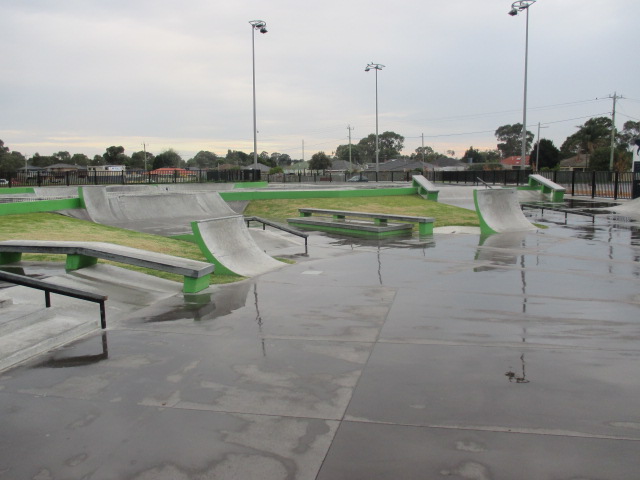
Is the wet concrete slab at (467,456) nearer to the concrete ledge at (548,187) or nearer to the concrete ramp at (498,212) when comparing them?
the concrete ramp at (498,212)

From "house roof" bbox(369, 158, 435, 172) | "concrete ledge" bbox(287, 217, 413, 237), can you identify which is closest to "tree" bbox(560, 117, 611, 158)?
"house roof" bbox(369, 158, 435, 172)

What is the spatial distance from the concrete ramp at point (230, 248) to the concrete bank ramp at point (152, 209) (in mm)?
5999

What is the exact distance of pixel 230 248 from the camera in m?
9.56

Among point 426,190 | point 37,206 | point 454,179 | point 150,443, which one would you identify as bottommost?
point 150,443

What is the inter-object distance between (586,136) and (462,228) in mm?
84798

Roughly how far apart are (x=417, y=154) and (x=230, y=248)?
497 feet

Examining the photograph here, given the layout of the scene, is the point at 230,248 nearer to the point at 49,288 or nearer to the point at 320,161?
the point at 49,288

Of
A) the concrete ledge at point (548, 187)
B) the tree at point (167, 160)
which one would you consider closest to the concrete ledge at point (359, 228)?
the concrete ledge at point (548, 187)

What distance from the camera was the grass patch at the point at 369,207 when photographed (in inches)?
806

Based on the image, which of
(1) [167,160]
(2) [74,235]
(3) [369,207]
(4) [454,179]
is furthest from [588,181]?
(1) [167,160]

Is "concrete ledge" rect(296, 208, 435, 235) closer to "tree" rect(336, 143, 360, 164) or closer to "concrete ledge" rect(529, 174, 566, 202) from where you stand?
"concrete ledge" rect(529, 174, 566, 202)

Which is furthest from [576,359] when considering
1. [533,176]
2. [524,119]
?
[524,119]

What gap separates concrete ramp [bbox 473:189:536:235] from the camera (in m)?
15.1

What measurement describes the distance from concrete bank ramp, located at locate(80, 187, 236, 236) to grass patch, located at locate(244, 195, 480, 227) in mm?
1834
